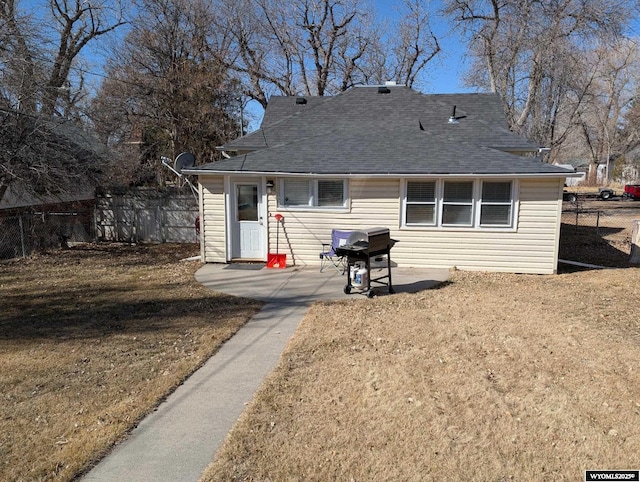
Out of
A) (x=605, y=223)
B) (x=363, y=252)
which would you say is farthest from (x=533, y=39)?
(x=363, y=252)

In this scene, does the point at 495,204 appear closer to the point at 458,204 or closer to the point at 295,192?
the point at 458,204

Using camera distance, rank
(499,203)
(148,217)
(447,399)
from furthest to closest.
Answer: (148,217) → (499,203) → (447,399)

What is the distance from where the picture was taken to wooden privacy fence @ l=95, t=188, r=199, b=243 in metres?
15.3

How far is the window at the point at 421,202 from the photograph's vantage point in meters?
10.5

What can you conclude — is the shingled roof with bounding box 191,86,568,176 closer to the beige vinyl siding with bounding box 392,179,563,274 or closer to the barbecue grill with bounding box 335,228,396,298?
the beige vinyl siding with bounding box 392,179,563,274

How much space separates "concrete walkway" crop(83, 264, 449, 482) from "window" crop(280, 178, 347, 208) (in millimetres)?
2632

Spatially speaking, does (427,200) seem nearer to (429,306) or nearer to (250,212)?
(429,306)

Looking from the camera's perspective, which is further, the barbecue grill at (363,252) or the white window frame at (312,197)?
the white window frame at (312,197)

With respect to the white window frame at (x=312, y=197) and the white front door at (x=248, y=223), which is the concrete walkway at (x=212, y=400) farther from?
the white window frame at (x=312, y=197)

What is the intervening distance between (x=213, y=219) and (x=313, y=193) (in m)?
2.61

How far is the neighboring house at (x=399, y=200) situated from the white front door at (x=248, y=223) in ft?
0.08

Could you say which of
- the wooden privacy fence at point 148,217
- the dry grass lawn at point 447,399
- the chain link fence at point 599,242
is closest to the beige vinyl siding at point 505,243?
the chain link fence at point 599,242

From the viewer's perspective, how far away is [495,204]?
10.2 metres

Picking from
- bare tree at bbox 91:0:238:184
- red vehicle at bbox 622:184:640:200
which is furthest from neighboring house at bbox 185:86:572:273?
red vehicle at bbox 622:184:640:200
